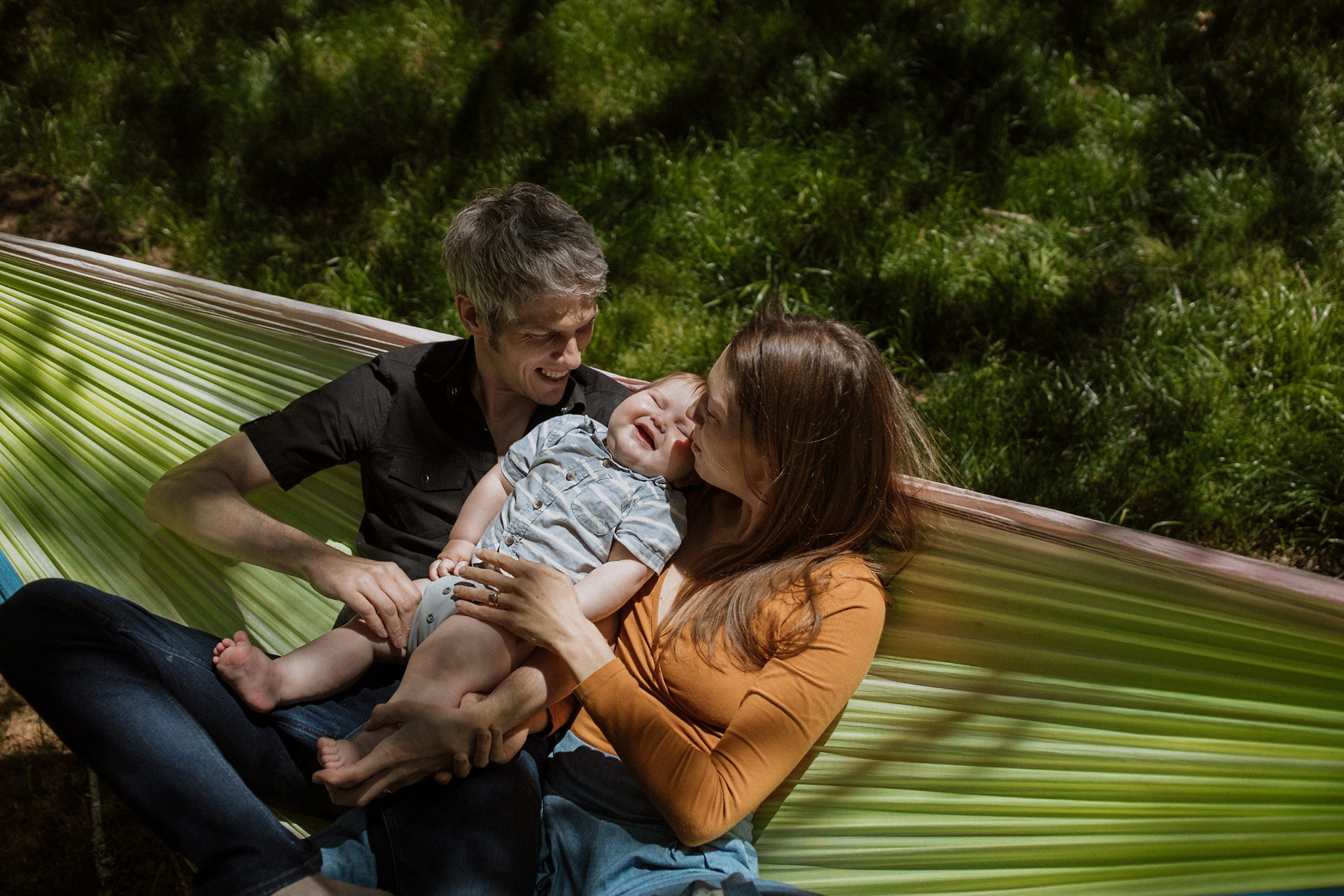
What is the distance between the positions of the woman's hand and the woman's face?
0.30 meters

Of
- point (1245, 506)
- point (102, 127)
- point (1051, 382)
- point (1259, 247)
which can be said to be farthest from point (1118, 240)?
point (102, 127)

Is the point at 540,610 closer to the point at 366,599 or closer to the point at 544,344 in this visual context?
the point at 366,599

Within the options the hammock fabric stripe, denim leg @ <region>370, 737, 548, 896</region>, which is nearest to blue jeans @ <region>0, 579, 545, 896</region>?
denim leg @ <region>370, 737, 548, 896</region>

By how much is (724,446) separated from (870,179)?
2.02 metres

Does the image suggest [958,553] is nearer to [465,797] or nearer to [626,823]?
[626,823]

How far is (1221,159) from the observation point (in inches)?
129

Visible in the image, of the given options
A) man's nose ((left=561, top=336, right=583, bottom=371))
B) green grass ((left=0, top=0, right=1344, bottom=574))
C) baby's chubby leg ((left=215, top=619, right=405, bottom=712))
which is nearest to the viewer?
baby's chubby leg ((left=215, top=619, right=405, bottom=712))

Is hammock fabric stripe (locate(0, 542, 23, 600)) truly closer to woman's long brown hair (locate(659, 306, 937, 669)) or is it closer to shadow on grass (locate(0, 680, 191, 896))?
shadow on grass (locate(0, 680, 191, 896))

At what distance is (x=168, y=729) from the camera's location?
1.60 meters

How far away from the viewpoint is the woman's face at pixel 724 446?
1.66m

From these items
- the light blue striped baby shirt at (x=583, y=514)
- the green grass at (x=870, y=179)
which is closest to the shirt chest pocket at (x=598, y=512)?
the light blue striped baby shirt at (x=583, y=514)

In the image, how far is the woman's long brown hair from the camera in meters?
1.61

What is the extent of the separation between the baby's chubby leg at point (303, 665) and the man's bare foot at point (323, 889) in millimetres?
366

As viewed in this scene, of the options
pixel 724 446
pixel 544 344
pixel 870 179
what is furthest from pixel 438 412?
pixel 870 179
